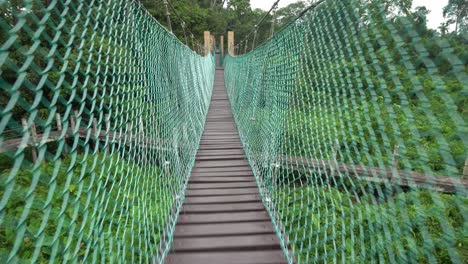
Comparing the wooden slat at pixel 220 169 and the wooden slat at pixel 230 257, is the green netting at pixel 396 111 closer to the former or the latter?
the wooden slat at pixel 230 257

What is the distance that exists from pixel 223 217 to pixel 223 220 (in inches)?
1.4

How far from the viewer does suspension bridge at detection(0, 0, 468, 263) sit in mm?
596

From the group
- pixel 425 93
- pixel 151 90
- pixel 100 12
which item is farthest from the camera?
pixel 151 90

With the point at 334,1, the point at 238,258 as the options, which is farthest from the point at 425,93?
the point at 238,258

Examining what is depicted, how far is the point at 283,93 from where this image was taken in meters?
1.83

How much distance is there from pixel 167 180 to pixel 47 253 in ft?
5.83

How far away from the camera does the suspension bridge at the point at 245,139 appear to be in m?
0.60

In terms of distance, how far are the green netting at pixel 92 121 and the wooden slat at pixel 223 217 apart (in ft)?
0.29

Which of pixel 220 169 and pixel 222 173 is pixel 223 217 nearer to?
pixel 222 173

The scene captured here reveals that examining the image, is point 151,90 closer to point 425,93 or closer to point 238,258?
→ point 238,258

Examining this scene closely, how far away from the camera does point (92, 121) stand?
879 mm

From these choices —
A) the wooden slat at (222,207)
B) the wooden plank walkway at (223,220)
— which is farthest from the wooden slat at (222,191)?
the wooden slat at (222,207)

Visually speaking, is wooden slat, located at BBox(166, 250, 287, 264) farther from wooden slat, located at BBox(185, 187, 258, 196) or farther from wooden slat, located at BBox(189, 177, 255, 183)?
wooden slat, located at BBox(189, 177, 255, 183)

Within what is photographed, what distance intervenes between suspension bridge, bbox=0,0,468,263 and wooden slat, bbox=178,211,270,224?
1 centimetres
